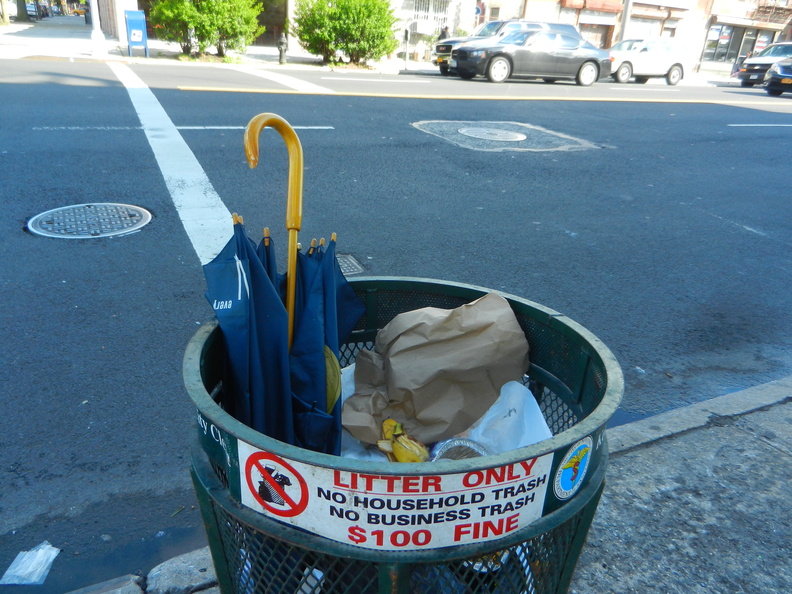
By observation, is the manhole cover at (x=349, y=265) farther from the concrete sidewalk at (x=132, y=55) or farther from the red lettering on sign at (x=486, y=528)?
the concrete sidewalk at (x=132, y=55)

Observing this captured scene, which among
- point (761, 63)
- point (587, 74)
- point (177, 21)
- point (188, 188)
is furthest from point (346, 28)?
point (761, 63)

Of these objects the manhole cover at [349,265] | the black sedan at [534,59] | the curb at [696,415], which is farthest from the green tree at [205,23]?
the curb at [696,415]

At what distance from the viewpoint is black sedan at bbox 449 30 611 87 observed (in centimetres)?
1672

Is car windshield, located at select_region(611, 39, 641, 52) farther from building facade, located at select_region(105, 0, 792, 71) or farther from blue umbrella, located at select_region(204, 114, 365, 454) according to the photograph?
blue umbrella, located at select_region(204, 114, 365, 454)

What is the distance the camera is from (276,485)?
1156 millimetres

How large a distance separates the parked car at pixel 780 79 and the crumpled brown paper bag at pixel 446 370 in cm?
2394

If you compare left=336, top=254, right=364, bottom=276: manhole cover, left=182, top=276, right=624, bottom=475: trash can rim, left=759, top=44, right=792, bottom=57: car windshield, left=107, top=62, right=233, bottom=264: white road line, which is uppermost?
left=759, top=44, right=792, bottom=57: car windshield

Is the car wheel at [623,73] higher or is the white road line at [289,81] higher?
the car wheel at [623,73]

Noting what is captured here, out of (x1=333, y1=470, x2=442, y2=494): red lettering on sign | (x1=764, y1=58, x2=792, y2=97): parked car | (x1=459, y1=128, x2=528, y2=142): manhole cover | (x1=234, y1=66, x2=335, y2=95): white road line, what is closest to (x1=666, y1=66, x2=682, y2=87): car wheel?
(x1=764, y1=58, x2=792, y2=97): parked car

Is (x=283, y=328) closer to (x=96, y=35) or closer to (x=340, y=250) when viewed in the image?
(x=340, y=250)

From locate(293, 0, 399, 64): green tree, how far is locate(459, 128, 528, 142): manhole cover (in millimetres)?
10836

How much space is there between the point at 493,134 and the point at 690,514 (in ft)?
24.9

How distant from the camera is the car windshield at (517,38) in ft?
55.8

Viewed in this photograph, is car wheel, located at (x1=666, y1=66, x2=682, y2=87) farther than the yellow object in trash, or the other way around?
car wheel, located at (x1=666, y1=66, x2=682, y2=87)
